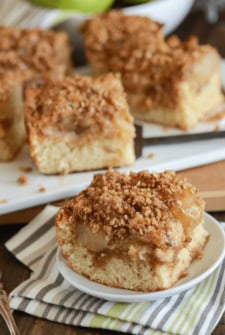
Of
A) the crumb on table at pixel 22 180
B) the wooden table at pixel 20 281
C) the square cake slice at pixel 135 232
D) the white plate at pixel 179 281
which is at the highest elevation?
the square cake slice at pixel 135 232

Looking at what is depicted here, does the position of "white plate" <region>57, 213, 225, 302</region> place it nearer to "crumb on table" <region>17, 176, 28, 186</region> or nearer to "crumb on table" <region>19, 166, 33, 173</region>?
"crumb on table" <region>17, 176, 28, 186</region>

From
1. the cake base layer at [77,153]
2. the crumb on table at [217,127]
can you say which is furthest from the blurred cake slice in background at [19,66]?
the crumb on table at [217,127]

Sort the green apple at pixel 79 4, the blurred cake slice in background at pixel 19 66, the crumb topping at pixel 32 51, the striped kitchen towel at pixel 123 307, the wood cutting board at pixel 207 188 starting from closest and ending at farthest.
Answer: the striped kitchen towel at pixel 123 307 → the wood cutting board at pixel 207 188 → the blurred cake slice in background at pixel 19 66 → the crumb topping at pixel 32 51 → the green apple at pixel 79 4

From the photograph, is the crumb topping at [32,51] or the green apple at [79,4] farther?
the green apple at [79,4]

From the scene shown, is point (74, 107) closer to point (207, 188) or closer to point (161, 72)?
point (161, 72)

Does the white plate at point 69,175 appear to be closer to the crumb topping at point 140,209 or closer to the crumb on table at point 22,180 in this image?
the crumb on table at point 22,180

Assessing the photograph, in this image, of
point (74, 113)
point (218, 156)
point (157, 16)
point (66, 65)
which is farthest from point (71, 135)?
point (157, 16)

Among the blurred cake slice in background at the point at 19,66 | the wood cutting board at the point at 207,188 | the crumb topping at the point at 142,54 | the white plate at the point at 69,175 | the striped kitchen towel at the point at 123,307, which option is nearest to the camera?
the striped kitchen towel at the point at 123,307

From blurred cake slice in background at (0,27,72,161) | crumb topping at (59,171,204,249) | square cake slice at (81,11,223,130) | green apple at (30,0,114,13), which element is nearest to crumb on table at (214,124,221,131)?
square cake slice at (81,11,223,130)
